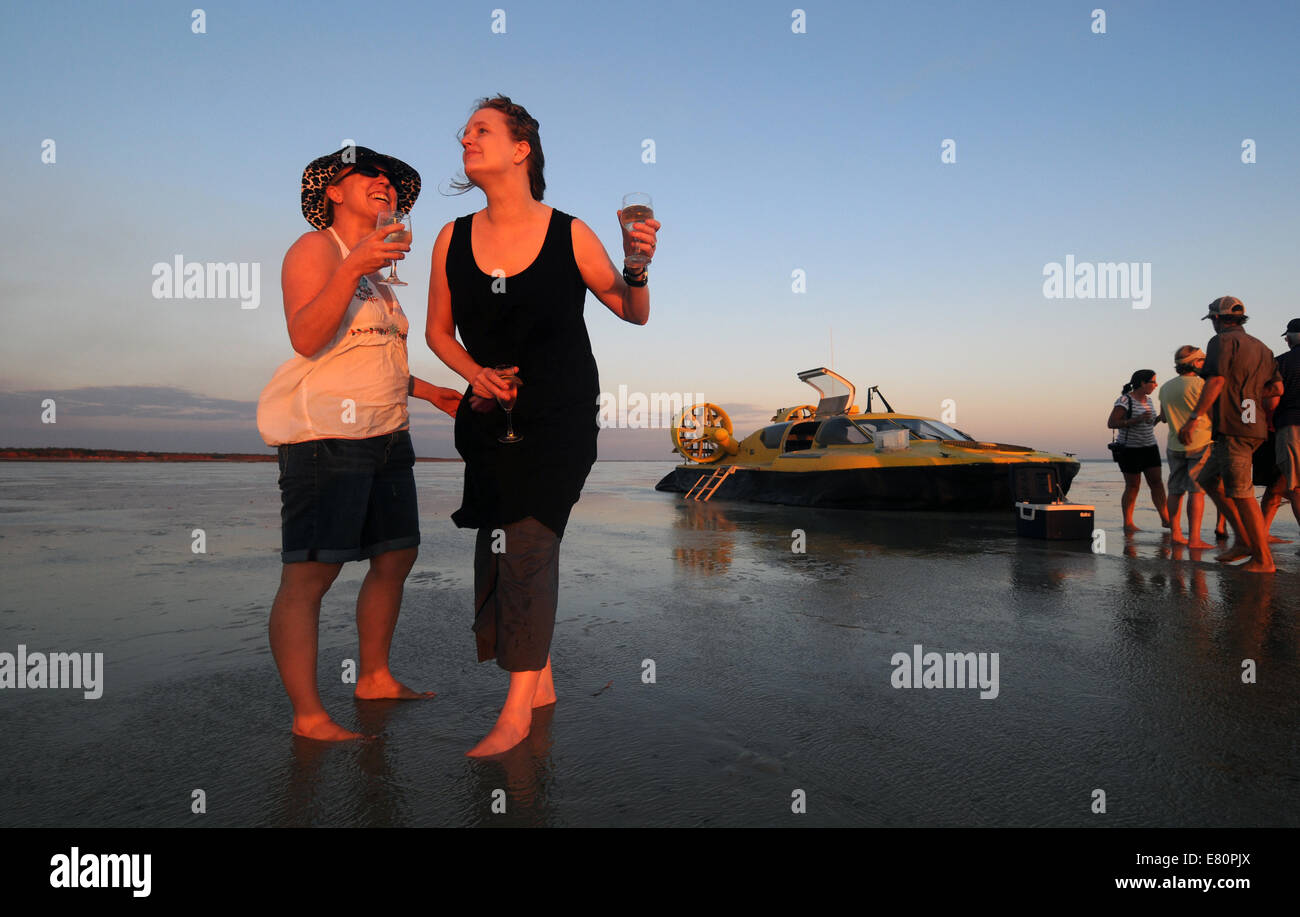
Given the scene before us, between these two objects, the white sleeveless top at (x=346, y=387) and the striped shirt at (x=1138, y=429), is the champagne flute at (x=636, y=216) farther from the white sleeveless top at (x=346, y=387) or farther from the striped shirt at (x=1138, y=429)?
the striped shirt at (x=1138, y=429)

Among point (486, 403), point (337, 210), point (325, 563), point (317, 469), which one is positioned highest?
point (337, 210)

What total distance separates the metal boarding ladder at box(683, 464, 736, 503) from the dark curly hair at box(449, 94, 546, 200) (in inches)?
506

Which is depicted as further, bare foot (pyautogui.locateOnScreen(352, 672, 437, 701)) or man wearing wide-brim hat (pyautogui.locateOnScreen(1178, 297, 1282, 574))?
man wearing wide-brim hat (pyautogui.locateOnScreen(1178, 297, 1282, 574))

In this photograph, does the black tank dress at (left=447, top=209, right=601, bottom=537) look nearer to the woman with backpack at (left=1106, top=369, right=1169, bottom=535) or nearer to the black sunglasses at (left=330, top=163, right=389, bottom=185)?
the black sunglasses at (left=330, top=163, right=389, bottom=185)

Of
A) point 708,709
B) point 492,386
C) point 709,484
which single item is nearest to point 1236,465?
point 708,709

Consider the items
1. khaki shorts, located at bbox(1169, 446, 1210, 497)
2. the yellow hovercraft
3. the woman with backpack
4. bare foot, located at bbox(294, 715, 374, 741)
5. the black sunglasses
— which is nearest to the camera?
bare foot, located at bbox(294, 715, 374, 741)

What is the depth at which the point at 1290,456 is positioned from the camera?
5254 mm

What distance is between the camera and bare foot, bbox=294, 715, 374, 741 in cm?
206

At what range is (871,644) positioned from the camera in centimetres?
320

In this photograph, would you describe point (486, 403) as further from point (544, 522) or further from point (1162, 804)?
point (1162, 804)

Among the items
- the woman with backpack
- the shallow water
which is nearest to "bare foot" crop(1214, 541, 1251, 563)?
the shallow water

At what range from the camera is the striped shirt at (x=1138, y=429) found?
25.6 ft

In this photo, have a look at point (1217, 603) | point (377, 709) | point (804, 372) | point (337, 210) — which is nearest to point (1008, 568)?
point (1217, 603)
